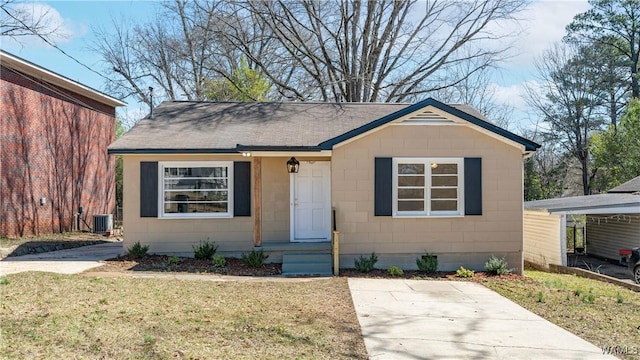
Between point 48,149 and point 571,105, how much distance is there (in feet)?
93.2

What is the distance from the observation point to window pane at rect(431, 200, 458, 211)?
10.1 meters

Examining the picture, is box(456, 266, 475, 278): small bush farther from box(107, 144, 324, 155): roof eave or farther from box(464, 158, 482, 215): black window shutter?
box(107, 144, 324, 155): roof eave

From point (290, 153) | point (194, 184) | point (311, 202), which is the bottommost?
point (311, 202)

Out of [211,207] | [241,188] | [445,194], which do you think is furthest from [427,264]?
[211,207]

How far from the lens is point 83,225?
18.5 meters

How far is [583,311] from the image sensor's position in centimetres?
668

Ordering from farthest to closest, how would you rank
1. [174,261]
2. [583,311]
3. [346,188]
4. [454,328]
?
[174,261], [346,188], [583,311], [454,328]

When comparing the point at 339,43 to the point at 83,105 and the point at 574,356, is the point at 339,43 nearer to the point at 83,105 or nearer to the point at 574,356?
the point at 83,105

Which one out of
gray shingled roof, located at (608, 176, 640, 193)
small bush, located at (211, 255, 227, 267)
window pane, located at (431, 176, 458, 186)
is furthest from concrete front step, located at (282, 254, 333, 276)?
gray shingled roof, located at (608, 176, 640, 193)

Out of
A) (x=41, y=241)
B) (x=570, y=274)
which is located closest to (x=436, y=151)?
(x=570, y=274)

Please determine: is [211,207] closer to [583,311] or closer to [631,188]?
[583,311]

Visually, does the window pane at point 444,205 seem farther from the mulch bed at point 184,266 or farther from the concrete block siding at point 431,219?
the mulch bed at point 184,266

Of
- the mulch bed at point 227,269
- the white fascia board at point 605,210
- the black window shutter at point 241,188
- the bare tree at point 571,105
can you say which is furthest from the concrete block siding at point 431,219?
the bare tree at point 571,105

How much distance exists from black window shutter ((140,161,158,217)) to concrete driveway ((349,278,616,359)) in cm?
529
